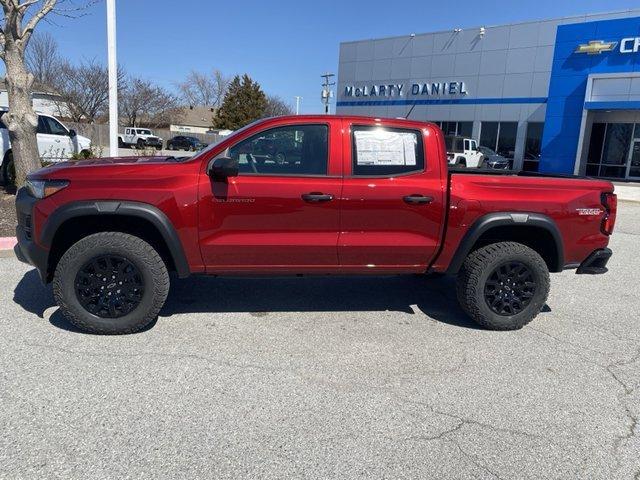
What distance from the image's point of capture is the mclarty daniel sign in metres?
32.7

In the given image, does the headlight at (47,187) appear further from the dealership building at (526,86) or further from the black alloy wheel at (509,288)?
the dealership building at (526,86)

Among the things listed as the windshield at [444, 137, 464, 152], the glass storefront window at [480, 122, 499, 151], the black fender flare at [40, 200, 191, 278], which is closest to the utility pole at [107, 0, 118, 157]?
the black fender flare at [40, 200, 191, 278]

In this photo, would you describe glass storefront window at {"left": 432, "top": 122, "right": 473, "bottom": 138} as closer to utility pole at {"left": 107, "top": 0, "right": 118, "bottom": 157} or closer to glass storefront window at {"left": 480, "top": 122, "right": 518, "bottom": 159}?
glass storefront window at {"left": 480, "top": 122, "right": 518, "bottom": 159}

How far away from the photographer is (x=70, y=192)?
3.90 meters

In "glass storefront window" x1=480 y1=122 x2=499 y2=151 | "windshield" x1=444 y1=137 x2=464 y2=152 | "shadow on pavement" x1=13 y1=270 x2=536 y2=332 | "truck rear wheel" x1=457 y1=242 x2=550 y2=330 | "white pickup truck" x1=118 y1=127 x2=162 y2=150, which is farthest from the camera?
"white pickup truck" x1=118 y1=127 x2=162 y2=150

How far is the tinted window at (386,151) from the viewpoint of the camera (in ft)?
14.1

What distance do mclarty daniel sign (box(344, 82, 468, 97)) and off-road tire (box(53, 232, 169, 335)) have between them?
3161 cm

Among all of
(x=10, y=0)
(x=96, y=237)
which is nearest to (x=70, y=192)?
(x=96, y=237)

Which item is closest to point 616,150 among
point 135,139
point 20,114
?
point 20,114

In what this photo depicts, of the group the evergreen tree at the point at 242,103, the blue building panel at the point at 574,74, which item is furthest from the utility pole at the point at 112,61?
the evergreen tree at the point at 242,103

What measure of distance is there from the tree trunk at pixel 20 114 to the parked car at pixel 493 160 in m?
22.7

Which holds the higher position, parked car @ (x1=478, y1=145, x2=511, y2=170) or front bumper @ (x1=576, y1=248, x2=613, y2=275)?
parked car @ (x1=478, y1=145, x2=511, y2=170)

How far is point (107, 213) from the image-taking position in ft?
12.9

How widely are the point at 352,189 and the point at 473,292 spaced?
1449 mm
